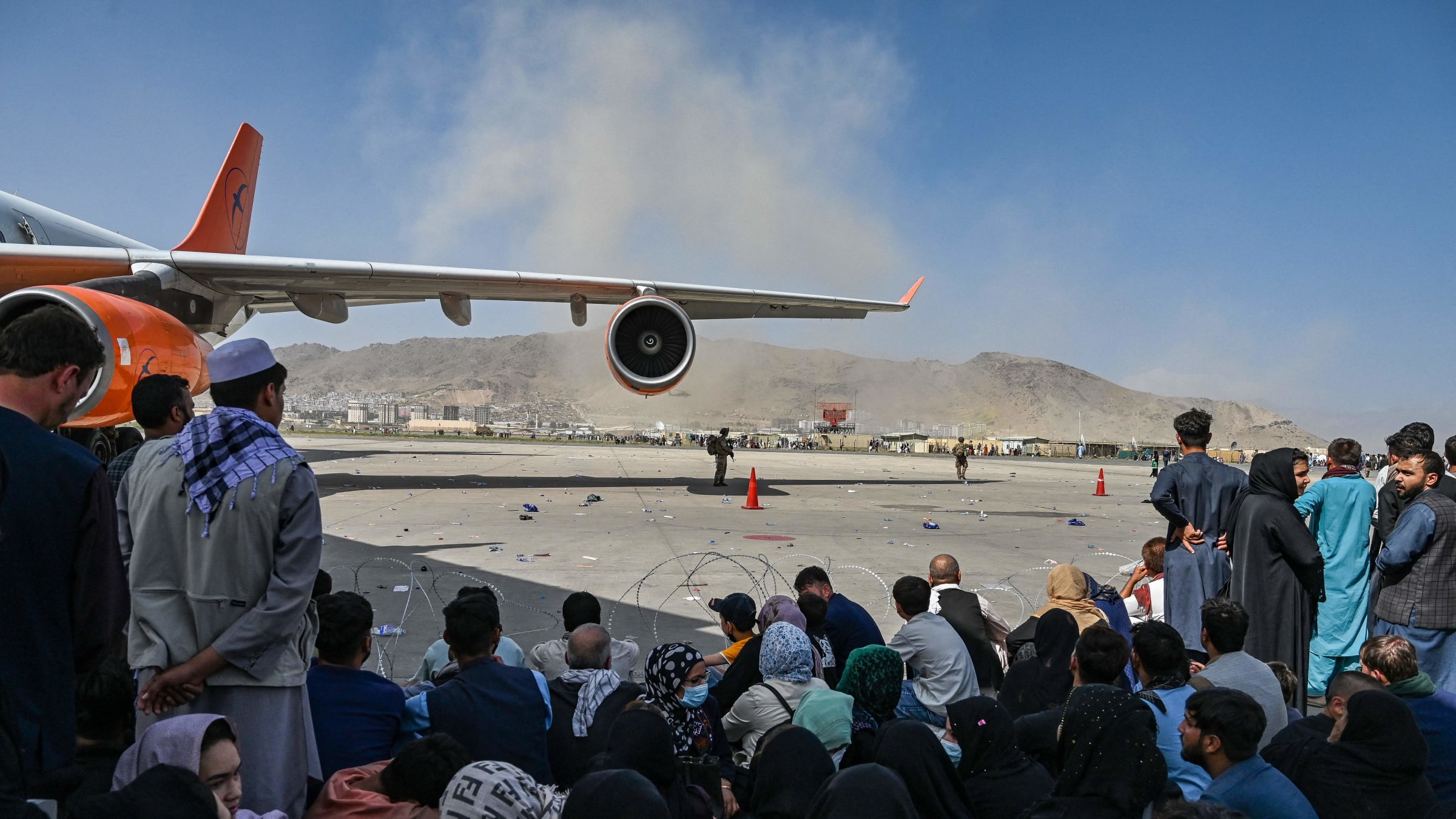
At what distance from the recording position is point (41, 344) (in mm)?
2121

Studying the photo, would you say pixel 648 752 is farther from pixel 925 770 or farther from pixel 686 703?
pixel 925 770

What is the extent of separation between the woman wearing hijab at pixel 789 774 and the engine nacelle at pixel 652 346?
10.7 m

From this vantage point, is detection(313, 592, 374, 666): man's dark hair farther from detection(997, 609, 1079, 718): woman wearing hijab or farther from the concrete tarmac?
detection(997, 609, 1079, 718): woman wearing hijab

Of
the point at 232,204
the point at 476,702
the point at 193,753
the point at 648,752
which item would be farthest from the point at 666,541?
the point at 232,204

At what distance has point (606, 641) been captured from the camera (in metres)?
3.42

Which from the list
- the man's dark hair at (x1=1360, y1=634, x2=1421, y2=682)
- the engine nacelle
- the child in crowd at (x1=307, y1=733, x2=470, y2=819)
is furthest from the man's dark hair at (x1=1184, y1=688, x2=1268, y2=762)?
the engine nacelle

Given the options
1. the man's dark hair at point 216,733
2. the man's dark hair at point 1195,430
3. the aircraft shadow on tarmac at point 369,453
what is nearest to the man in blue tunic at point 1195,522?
the man's dark hair at point 1195,430

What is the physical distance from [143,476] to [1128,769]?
116 inches

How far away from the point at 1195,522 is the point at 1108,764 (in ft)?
9.45

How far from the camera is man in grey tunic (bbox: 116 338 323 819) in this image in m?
2.37

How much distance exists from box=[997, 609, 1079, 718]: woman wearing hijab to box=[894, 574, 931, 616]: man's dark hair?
0.53m

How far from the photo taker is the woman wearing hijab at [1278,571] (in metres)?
4.51

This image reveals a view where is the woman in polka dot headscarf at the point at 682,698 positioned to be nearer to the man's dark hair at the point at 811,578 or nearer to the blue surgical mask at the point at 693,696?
the blue surgical mask at the point at 693,696

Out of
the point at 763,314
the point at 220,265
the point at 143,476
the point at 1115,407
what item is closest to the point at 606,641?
the point at 143,476
